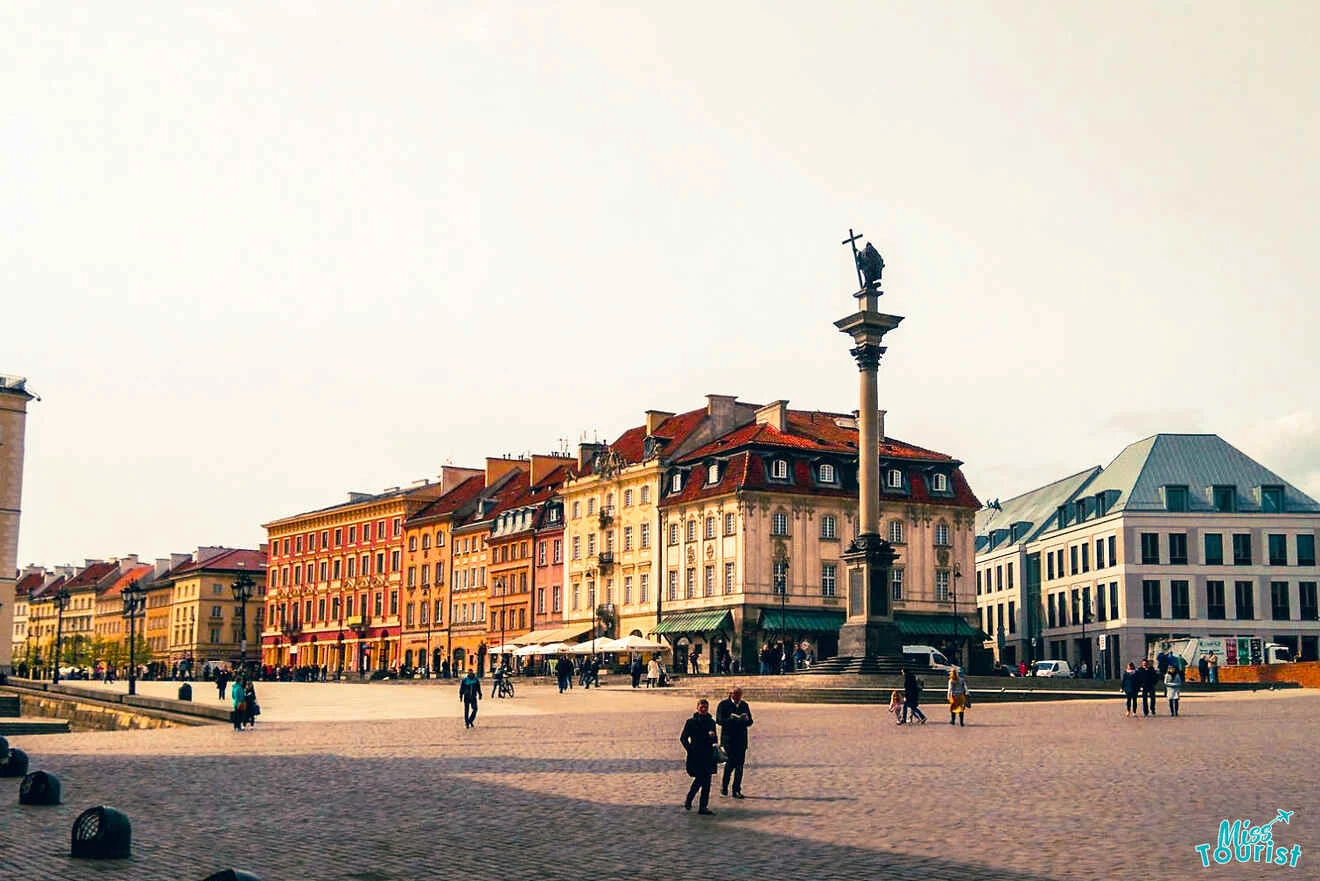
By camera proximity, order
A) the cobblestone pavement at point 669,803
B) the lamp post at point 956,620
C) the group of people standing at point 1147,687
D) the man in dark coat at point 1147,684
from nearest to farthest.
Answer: the cobblestone pavement at point 669,803
the group of people standing at point 1147,687
the man in dark coat at point 1147,684
the lamp post at point 956,620

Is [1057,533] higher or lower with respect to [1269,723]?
→ higher

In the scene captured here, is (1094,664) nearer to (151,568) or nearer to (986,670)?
(986,670)

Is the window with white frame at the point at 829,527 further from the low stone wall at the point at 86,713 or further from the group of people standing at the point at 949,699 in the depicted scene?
the group of people standing at the point at 949,699

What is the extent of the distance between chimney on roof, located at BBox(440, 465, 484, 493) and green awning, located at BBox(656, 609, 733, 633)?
35.0m

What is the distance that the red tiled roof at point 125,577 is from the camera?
170 m

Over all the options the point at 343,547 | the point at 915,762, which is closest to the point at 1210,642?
the point at 915,762

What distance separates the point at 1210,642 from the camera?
8106 cm

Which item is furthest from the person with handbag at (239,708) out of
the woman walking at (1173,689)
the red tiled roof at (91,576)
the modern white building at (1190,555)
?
the red tiled roof at (91,576)

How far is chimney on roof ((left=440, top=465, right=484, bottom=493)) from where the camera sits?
119 metres

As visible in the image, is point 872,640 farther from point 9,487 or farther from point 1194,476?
point 9,487

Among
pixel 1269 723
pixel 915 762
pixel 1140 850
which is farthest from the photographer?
pixel 1269 723

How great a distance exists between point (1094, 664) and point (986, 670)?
13.6 m

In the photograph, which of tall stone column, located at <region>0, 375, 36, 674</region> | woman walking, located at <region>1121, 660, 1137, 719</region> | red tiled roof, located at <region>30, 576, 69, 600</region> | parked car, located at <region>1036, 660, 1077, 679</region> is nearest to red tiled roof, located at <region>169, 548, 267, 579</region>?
red tiled roof, located at <region>30, 576, 69, 600</region>

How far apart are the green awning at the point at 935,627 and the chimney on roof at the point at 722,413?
15.4 metres
